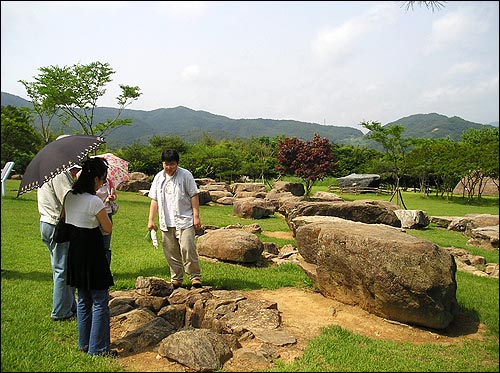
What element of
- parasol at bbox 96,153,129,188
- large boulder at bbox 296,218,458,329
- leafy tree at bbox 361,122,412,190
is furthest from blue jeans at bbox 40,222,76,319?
leafy tree at bbox 361,122,412,190

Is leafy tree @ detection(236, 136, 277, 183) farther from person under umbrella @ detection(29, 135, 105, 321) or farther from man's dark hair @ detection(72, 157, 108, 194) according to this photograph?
man's dark hair @ detection(72, 157, 108, 194)

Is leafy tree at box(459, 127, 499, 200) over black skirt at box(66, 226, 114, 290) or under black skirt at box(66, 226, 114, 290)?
over

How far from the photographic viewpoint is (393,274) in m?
4.91

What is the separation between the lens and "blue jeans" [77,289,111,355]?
3.83 m

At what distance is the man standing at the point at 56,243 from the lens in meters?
4.71

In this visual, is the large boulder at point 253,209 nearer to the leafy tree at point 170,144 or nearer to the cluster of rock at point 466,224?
the cluster of rock at point 466,224

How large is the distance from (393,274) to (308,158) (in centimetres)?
1969

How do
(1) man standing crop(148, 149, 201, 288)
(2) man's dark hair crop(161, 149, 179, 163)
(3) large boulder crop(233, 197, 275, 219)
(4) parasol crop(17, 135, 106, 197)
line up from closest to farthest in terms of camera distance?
(4) parasol crop(17, 135, 106, 197)
(2) man's dark hair crop(161, 149, 179, 163)
(1) man standing crop(148, 149, 201, 288)
(3) large boulder crop(233, 197, 275, 219)

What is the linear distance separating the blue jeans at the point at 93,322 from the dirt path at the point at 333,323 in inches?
10.6

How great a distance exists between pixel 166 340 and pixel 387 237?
116 inches

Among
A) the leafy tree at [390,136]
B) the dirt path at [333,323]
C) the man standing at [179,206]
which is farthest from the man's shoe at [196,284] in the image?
the leafy tree at [390,136]

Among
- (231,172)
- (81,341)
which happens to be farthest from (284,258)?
(231,172)

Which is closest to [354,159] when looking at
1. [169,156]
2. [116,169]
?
[116,169]

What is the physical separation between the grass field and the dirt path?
20cm
